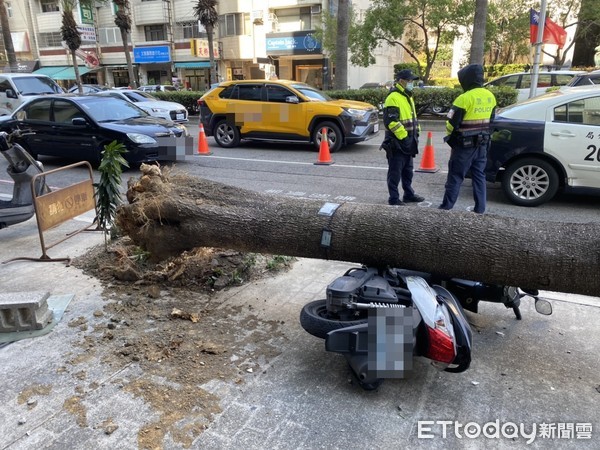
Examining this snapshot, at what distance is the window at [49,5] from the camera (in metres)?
45.5

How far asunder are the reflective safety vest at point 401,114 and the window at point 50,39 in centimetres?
4825

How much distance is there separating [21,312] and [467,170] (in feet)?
16.3

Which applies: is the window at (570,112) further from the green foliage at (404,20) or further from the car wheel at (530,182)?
the green foliage at (404,20)

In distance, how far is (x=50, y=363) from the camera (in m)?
3.19

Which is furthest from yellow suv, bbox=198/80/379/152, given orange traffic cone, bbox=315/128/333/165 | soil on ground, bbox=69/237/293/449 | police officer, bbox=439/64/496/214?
soil on ground, bbox=69/237/293/449

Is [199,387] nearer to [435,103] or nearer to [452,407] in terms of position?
[452,407]

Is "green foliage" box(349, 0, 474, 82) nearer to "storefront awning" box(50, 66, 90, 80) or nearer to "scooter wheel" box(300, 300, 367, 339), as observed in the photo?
"scooter wheel" box(300, 300, 367, 339)

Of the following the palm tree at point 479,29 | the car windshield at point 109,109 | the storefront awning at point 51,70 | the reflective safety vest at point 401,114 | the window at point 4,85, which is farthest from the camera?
the storefront awning at point 51,70

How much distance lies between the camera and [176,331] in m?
3.57

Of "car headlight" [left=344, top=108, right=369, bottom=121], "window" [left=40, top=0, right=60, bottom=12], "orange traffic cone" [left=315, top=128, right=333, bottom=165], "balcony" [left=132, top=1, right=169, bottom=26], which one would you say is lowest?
"orange traffic cone" [left=315, top=128, right=333, bottom=165]

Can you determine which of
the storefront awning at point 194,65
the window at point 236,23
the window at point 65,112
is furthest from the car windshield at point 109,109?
the storefront awning at point 194,65

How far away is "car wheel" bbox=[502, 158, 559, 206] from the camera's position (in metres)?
6.69

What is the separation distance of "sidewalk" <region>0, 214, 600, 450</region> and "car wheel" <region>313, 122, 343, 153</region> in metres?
8.42

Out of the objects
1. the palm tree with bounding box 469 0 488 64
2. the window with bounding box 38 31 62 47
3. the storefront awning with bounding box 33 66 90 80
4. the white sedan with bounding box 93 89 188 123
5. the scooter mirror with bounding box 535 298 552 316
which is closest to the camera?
the scooter mirror with bounding box 535 298 552 316
